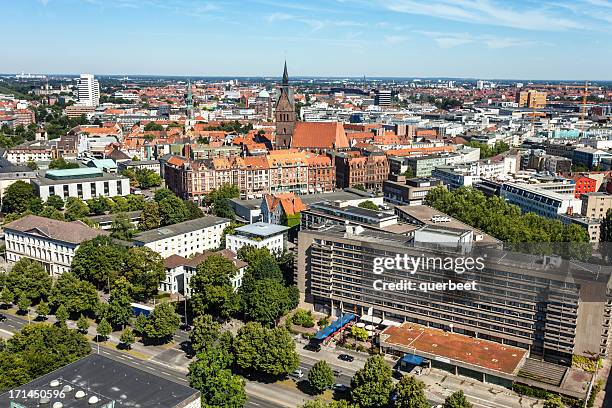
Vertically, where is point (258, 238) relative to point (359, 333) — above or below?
above

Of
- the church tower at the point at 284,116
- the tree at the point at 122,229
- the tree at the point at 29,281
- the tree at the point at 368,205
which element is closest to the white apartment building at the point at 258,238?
the tree at the point at 368,205

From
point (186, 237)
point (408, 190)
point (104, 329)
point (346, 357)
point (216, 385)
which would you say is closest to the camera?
point (216, 385)

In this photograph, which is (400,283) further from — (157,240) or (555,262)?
(157,240)

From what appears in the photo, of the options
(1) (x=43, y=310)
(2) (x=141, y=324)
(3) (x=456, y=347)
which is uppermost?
(3) (x=456, y=347)

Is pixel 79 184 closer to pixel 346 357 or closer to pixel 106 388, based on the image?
pixel 346 357

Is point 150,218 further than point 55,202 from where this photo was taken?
No

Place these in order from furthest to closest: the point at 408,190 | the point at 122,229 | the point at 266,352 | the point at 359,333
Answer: the point at 408,190
the point at 122,229
the point at 359,333
the point at 266,352

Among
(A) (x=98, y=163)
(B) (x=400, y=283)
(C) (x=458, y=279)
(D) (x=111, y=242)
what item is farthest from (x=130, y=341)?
(A) (x=98, y=163)

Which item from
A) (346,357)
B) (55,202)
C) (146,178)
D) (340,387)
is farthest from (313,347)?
(146,178)
